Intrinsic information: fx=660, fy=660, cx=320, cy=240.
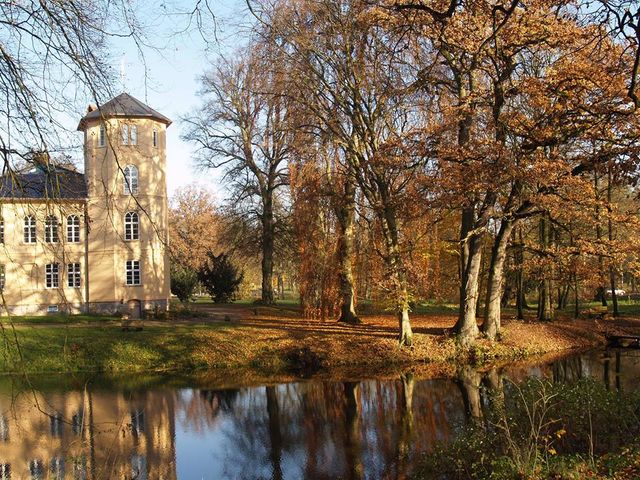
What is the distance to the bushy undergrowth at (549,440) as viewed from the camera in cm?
736

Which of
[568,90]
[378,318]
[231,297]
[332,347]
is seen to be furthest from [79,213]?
[231,297]

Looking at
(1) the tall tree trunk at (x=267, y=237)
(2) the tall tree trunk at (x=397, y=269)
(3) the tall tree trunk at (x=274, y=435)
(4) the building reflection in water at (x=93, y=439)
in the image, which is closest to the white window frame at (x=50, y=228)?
(4) the building reflection in water at (x=93, y=439)

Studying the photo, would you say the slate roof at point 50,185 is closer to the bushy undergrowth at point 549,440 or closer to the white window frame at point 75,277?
the bushy undergrowth at point 549,440

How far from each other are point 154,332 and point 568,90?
1748 centimetres

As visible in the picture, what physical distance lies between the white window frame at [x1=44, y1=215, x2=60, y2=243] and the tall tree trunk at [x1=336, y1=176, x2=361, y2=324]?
2111 cm

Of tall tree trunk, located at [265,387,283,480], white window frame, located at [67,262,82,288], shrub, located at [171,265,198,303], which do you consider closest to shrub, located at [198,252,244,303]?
shrub, located at [171,265,198,303]

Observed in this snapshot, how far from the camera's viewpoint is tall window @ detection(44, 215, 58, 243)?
225 inches

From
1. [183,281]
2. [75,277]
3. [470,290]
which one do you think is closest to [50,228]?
[470,290]

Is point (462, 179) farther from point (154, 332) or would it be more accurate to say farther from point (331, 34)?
point (154, 332)

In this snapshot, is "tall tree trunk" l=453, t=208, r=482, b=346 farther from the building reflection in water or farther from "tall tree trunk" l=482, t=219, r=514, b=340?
the building reflection in water

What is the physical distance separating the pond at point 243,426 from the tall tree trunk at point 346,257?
349 inches

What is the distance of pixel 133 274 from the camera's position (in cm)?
3247

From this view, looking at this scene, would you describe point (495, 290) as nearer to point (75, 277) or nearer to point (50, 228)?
point (50, 228)

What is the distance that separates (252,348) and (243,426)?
8978 millimetres
